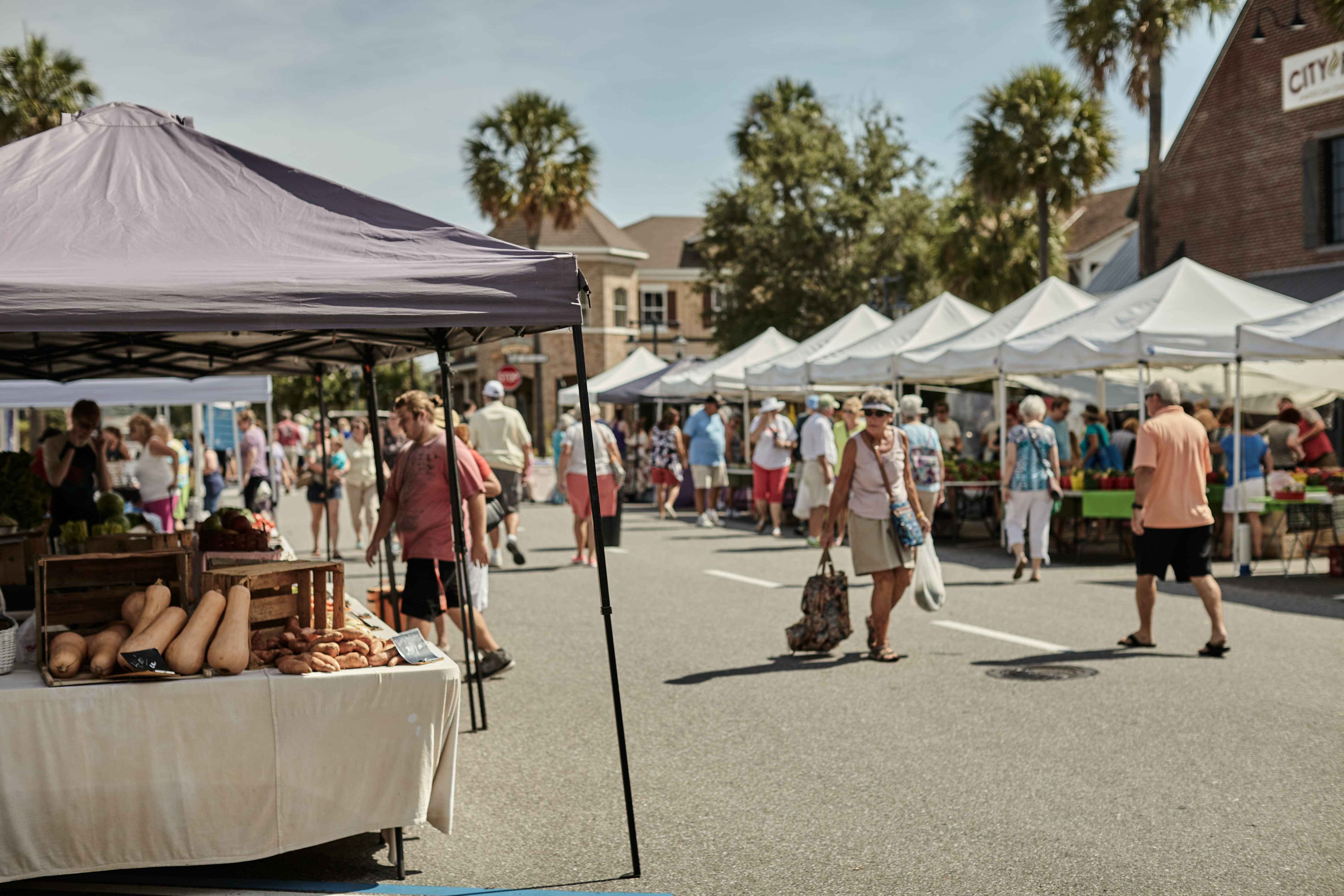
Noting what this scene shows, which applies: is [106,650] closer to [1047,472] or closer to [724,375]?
[1047,472]

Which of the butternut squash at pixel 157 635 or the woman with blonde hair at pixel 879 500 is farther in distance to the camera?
the woman with blonde hair at pixel 879 500

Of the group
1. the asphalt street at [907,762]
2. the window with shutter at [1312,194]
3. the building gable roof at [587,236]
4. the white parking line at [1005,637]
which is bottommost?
the asphalt street at [907,762]

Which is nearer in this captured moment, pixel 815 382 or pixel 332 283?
pixel 332 283

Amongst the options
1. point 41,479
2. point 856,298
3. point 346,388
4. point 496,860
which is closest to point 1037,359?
point 41,479

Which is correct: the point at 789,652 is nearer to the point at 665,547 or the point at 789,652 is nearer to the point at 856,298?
the point at 665,547

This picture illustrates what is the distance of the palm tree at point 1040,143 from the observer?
32906 mm

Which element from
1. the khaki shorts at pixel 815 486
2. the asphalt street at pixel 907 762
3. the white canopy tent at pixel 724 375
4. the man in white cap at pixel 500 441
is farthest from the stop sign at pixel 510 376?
the asphalt street at pixel 907 762

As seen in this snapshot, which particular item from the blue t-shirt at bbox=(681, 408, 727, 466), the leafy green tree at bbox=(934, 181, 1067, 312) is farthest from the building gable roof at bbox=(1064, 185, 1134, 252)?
the blue t-shirt at bbox=(681, 408, 727, 466)

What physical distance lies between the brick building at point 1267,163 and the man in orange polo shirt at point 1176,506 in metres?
17.8

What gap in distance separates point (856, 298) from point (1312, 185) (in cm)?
2002

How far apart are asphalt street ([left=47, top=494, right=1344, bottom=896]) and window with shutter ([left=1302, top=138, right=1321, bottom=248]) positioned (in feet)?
56.2

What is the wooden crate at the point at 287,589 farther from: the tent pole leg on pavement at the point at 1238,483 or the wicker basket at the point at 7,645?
the tent pole leg on pavement at the point at 1238,483

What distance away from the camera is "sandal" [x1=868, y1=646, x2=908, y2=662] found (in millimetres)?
9211

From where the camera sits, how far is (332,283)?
4867mm
